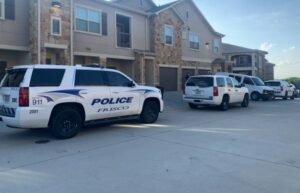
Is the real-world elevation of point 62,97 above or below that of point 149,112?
above

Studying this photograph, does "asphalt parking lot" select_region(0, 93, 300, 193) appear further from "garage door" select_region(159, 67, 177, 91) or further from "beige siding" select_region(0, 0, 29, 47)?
"garage door" select_region(159, 67, 177, 91)

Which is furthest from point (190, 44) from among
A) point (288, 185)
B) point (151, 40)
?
point (288, 185)

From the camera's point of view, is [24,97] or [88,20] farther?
[88,20]

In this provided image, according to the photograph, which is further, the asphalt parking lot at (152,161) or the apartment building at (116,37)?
the apartment building at (116,37)

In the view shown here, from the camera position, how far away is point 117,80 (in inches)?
411

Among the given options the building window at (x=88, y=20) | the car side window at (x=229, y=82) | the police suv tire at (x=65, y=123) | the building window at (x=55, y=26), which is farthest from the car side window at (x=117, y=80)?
the building window at (x=88, y=20)

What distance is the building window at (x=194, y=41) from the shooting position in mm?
29656

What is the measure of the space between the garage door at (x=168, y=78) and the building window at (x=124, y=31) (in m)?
3.95

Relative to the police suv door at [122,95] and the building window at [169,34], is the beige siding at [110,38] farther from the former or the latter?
the police suv door at [122,95]

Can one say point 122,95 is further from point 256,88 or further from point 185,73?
point 185,73

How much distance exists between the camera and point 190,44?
96.7 ft

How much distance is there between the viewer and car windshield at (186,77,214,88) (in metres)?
16.2

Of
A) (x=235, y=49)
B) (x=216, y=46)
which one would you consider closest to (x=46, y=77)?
(x=216, y=46)

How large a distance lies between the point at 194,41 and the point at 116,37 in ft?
33.8
